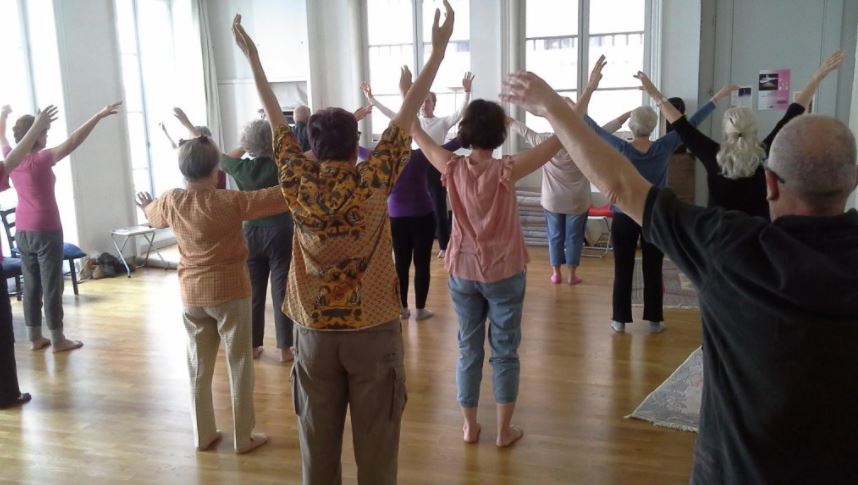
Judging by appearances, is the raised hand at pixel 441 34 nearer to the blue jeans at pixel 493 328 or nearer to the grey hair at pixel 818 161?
the blue jeans at pixel 493 328

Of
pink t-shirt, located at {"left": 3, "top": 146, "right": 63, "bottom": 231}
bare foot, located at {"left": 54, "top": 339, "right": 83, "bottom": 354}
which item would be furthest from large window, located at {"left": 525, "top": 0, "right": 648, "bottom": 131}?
bare foot, located at {"left": 54, "top": 339, "right": 83, "bottom": 354}

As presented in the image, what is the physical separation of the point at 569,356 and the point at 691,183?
4381mm

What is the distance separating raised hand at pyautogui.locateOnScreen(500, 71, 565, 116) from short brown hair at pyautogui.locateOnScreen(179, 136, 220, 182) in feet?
5.68

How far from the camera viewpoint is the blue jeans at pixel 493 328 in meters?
3.02

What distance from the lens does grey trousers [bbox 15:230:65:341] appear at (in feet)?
15.4

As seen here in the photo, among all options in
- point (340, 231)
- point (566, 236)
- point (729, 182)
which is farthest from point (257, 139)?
point (566, 236)

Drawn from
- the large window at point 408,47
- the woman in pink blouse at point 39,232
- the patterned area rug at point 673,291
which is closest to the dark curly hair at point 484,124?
the woman in pink blouse at point 39,232

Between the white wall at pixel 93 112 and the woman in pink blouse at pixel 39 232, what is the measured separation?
2.33 metres

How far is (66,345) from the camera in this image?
490cm

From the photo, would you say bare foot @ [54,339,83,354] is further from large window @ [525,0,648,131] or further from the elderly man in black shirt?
large window @ [525,0,648,131]

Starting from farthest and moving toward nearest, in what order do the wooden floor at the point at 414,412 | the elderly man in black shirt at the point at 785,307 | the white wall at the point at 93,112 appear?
1. the white wall at the point at 93,112
2. the wooden floor at the point at 414,412
3. the elderly man in black shirt at the point at 785,307

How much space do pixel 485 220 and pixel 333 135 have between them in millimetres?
1049

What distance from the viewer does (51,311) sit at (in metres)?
4.79

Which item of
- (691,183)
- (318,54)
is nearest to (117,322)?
(318,54)
